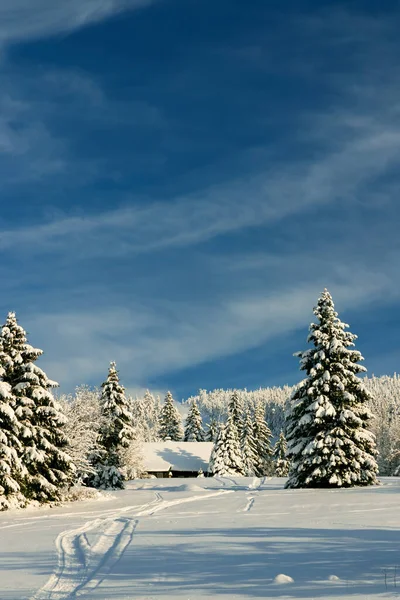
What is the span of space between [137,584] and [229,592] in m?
1.55

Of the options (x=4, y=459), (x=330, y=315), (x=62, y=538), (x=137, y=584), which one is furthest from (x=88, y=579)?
(x=330, y=315)

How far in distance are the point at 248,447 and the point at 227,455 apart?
10923 millimetres

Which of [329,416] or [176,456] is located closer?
[329,416]

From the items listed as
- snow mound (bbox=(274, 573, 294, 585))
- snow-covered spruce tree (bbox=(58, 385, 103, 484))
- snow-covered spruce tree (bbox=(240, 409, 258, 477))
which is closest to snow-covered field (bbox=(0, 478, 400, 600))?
snow mound (bbox=(274, 573, 294, 585))

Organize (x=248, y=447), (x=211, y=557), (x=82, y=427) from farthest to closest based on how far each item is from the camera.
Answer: (x=248, y=447) → (x=82, y=427) → (x=211, y=557)

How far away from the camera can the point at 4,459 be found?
24547 mm

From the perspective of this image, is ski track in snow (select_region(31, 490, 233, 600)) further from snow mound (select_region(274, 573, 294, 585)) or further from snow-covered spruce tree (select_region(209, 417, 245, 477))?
snow-covered spruce tree (select_region(209, 417, 245, 477))

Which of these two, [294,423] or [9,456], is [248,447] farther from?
[9,456]

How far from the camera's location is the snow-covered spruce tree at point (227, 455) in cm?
6898

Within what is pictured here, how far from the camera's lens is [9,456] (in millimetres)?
24438

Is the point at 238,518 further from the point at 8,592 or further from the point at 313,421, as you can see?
the point at 313,421

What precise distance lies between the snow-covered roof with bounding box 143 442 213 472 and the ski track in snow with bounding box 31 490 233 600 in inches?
2627

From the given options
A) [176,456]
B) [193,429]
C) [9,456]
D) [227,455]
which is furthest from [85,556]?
[193,429]

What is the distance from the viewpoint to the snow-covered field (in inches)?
306
